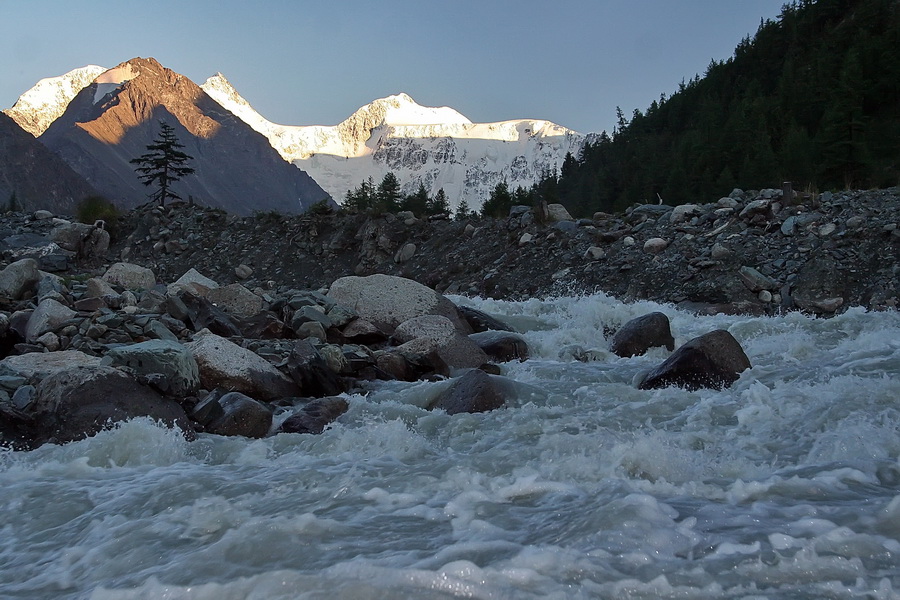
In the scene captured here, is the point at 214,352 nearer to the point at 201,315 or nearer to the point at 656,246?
the point at 201,315

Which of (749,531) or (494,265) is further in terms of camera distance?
(494,265)

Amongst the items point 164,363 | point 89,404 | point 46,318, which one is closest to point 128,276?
point 46,318

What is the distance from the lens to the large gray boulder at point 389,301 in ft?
39.4

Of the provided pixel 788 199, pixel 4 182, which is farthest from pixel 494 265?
pixel 4 182

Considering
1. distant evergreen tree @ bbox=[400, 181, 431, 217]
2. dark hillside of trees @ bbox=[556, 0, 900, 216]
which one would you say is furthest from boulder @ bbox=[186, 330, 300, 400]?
distant evergreen tree @ bbox=[400, 181, 431, 217]

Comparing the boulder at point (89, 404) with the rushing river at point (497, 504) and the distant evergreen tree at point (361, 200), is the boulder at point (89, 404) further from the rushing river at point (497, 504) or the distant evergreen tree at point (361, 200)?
the distant evergreen tree at point (361, 200)

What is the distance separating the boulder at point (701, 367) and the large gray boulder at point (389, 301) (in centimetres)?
486

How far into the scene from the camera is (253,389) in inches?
302

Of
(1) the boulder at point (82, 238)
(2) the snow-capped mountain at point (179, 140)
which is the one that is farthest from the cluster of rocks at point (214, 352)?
(2) the snow-capped mountain at point (179, 140)

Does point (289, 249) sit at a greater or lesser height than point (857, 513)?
greater

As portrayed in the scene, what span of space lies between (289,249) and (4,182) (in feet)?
275

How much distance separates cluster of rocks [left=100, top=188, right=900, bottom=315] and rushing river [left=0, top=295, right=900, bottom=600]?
731 centimetres

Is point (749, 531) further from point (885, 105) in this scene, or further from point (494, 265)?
point (885, 105)

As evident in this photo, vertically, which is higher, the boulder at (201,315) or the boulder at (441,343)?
the boulder at (201,315)
